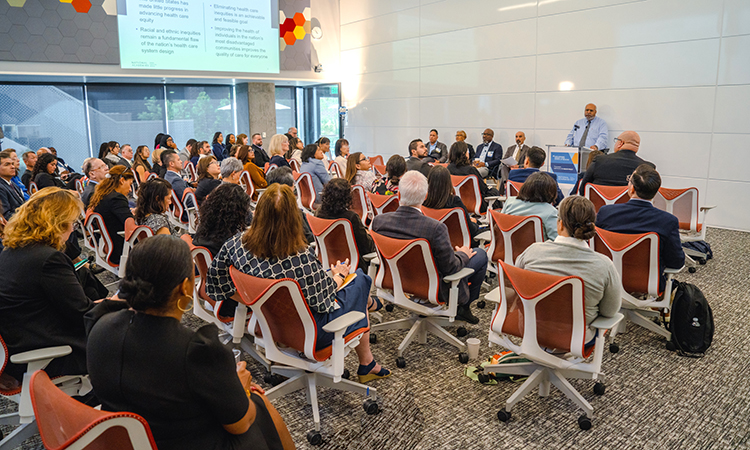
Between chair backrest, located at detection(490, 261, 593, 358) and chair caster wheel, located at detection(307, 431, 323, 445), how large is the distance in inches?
46.9

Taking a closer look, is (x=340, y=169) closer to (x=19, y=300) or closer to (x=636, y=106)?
(x=636, y=106)

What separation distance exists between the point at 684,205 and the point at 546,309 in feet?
11.5

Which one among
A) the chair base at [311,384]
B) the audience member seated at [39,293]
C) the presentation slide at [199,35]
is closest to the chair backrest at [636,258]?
the chair base at [311,384]

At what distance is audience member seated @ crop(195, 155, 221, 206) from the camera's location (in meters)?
5.91

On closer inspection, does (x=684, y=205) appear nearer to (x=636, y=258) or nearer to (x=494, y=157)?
(x=636, y=258)

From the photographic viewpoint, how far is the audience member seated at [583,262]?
8.54 ft

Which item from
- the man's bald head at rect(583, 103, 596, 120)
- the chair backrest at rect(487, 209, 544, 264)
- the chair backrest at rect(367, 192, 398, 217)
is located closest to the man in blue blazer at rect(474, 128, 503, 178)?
the man's bald head at rect(583, 103, 596, 120)

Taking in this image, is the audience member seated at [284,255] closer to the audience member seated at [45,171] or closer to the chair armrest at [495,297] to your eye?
the chair armrest at [495,297]

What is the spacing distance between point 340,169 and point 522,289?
6467 mm

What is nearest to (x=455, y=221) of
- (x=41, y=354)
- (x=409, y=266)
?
(x=409, y=266)

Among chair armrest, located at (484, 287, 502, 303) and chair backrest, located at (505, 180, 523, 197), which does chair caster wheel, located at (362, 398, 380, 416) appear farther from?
chair backrest, located at (505, 180, 523, 197)

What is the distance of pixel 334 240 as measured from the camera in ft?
13.1

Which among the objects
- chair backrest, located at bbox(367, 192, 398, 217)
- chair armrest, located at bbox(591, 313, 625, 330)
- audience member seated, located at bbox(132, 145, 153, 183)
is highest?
audience member seated, located at bbox(132, 145, 153, 183)

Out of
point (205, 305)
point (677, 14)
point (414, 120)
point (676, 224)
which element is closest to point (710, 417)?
point (676, 224)
